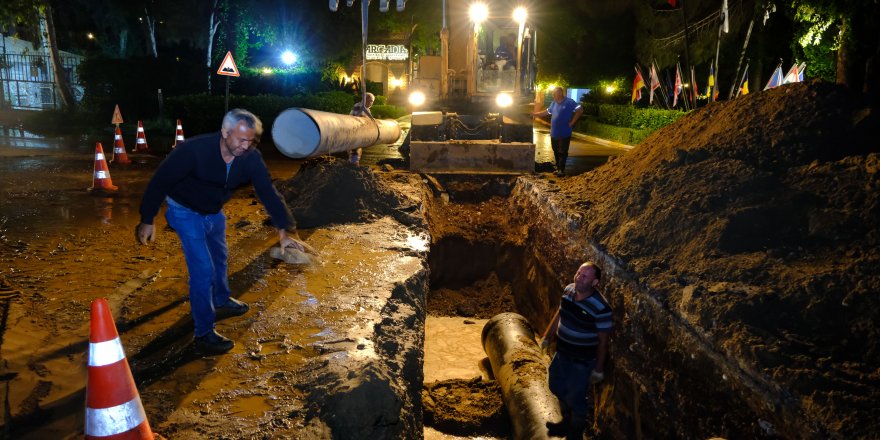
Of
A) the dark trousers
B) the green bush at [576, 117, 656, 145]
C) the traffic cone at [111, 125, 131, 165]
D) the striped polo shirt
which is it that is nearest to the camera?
the striped polo shirt

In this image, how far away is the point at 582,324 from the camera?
175 inches

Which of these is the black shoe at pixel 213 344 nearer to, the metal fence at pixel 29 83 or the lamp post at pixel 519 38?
the lamp post at pixel 519 38

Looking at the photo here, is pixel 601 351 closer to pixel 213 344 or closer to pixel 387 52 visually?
pixel 213 344

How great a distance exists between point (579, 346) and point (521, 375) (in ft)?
3.84

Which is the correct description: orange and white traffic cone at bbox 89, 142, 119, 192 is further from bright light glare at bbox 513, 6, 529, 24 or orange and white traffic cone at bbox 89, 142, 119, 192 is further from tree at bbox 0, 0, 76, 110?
tree at bbox 0, 0, 76, 110

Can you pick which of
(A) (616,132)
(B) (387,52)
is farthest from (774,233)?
(B) (387,52)

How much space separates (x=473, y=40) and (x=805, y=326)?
10.7 meters

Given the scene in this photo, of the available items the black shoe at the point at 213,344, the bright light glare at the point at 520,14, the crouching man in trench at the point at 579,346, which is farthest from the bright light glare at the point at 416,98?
the black shoe at the point at 213,344

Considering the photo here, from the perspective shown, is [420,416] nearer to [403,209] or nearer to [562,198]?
[403,209]

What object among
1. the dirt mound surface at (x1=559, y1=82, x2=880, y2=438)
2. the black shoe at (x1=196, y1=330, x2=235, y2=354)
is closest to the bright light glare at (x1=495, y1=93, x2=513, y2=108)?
the dirt mound surface at (x1=559, y1=82, x2=880, y2=438)

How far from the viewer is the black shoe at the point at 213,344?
150 inches

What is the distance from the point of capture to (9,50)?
26.6 m

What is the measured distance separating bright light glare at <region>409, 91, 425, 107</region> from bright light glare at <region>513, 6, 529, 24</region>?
105 inches

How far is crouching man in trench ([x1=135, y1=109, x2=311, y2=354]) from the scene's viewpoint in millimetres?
3611
